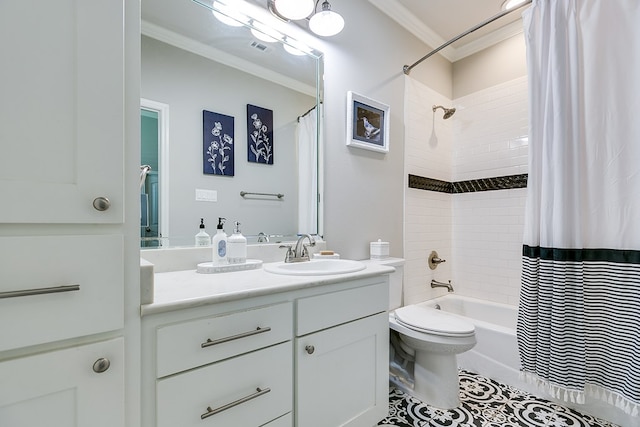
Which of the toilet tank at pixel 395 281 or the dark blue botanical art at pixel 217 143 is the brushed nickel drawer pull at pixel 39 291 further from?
the toilet tank at pixel 395 281

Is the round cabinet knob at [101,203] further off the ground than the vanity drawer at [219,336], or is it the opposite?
the round cabinet knob at [101,203]

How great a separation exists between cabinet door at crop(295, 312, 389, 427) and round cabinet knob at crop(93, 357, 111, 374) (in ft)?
1.96

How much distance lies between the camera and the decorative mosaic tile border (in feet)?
7.61

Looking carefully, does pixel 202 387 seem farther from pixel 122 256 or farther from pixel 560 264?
pixel 560 264

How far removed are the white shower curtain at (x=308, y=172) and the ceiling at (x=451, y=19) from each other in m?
0.81

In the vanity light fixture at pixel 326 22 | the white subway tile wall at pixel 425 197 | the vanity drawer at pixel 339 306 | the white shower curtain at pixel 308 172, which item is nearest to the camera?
the vanity drawer at pixel 339 306

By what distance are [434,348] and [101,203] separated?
5.36ft

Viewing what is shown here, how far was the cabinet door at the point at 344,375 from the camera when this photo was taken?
44.2 inches

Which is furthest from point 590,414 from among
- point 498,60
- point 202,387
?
point 498,60

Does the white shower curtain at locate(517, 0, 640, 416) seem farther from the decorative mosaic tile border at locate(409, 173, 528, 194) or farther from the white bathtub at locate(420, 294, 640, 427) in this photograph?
the decorative mosaic tile border at locate(409, 173, 528, 194)

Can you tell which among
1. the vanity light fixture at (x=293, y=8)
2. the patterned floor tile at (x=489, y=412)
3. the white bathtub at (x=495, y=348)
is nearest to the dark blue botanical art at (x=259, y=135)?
the vanity light fixture at (x=293, y=8)

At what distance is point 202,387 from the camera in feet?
2.85

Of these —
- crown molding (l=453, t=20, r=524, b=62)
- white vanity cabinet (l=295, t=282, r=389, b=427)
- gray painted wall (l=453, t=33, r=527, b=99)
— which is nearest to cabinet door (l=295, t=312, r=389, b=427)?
white vanity cabinet (l=295, t=282, r=389, b=427)

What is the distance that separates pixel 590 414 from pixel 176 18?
9.58 feet
